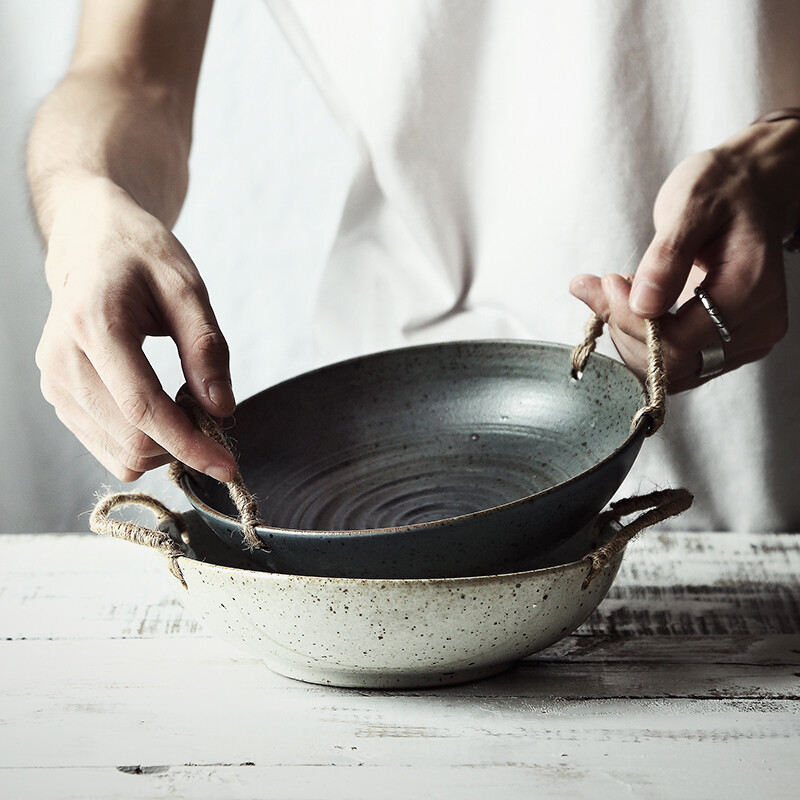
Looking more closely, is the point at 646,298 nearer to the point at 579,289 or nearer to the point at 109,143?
the point at 579,289

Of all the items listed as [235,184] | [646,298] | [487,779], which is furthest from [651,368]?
[235,184]

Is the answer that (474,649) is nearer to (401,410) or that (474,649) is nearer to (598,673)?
(598,673)

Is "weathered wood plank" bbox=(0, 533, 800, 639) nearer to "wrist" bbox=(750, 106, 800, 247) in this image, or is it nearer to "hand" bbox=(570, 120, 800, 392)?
"hand" bbox=(570, 120, 800, 392)

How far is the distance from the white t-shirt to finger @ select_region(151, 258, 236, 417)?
0.50 m

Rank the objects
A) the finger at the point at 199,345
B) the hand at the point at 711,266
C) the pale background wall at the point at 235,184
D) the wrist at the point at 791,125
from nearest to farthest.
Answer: the finger at the point at 199,345
the hand at the point at 711,266
the wrist at the point at 791,125
the pale background wall at the point at 235,184

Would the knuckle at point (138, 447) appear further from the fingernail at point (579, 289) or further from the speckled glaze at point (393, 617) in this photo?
the fingernail at point (579, 289)

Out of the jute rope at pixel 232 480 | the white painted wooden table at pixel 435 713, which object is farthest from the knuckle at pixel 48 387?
the white painted wooden table at pixel 435 713

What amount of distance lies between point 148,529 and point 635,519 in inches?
13.3

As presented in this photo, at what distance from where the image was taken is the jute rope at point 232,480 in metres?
0.58

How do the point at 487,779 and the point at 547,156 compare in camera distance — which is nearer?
the point at 487,779

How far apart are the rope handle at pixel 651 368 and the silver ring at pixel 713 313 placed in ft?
0.26

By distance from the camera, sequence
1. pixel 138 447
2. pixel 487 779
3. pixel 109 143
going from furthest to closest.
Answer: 1. pixel 109 143
2. pixel 138 447
3. pixel 487 779

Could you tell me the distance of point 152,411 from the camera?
625mm

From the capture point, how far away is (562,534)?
2.02 ft
